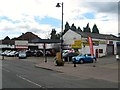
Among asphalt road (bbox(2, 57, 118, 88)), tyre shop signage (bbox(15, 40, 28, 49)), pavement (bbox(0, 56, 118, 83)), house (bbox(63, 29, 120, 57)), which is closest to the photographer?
asphalt road (bbox(2, 57, 118, 88))

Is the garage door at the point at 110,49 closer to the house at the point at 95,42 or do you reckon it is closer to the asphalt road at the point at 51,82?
the house at the point at 95,42

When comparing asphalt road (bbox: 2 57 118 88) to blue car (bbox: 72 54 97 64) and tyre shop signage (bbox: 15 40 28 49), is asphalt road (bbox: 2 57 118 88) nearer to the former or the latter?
blue car (bbox: 72 54 97 64)

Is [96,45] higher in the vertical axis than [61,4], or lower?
lower

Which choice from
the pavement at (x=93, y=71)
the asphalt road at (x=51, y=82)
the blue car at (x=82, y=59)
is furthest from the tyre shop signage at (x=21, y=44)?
the asphalt road at (x=51, y=82)

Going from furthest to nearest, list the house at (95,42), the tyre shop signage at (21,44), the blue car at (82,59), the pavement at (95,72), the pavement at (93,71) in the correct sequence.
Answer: the tyre shop signage at (21,44) < the house at (95,42) < the blue car at (82,59) < the pavement at (93,71) < the pavement at (95,72)

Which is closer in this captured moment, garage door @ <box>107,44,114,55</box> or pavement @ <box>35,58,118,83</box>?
pavement @ <box>35,58,118,83</box>

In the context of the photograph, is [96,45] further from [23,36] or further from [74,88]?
[23,36]

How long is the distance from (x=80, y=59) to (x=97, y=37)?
3090 centimetres

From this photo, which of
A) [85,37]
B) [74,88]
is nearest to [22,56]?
[85,37]

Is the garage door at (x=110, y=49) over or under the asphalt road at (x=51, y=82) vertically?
over

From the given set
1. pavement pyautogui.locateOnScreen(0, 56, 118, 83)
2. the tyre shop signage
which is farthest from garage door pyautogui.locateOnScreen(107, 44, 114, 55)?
pavement pyautogui.locateOnScreen(0, 56, 118, 83)

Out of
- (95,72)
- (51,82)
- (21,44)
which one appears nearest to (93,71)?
(95,72)

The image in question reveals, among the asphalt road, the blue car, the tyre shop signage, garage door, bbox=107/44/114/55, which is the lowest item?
the asphalt road

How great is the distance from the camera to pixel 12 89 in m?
15.4
